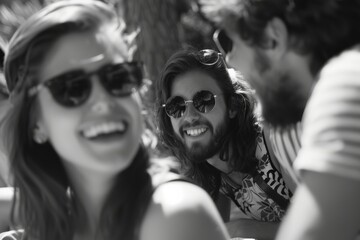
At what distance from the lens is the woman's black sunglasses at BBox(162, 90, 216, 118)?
367 cm

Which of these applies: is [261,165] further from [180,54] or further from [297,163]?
[297,163]

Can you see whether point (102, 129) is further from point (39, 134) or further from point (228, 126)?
point (228, 126)

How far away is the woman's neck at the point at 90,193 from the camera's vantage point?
7.45 ft

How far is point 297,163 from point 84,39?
0.83 meters

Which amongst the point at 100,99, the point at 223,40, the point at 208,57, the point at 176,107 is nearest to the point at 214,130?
the point at 176,107

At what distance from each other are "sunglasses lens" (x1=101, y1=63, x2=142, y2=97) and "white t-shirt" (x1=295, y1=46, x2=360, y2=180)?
25.2 inches

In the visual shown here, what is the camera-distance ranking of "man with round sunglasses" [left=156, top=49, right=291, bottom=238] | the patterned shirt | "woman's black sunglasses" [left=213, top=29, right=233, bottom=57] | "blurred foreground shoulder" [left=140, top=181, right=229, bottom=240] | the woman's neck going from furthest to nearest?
1. "man with round sunglasses" [left=156, top=49, right=291, bottom=238]
2. the patterned shirt
3. "woman's black sunglasses" [left=213, top=29, right=233, bottom=57]
4. the woman's neck
5. "blurred foreground shoulder" [left=140, top=181, right=229, bottom=240]

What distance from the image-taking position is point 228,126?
3.76m

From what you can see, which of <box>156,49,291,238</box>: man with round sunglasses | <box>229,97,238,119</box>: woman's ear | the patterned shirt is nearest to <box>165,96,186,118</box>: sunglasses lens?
<box>156,49,291,238</box>: man with round sunglasses

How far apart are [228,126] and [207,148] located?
21 centimetres

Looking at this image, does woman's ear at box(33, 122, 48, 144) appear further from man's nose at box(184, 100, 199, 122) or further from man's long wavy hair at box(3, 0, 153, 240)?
man's nose at box(184, 100, 199, 122)

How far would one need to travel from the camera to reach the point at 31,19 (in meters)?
2.16

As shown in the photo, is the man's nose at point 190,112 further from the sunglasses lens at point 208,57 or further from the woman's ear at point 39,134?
the woman's ear at point 39,134

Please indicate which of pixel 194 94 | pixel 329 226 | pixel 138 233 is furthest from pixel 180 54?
pixel 329 226
